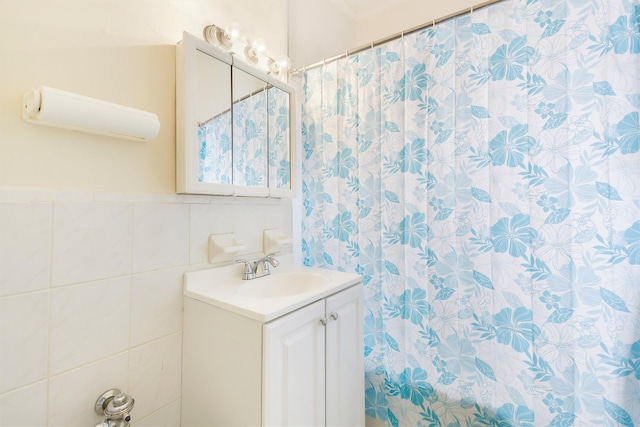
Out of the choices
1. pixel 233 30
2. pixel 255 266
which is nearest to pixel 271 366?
pixel 255 266

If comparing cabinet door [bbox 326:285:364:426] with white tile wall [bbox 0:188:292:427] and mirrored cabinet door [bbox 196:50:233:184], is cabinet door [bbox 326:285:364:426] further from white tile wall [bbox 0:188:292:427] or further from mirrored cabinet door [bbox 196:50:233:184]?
mirrored cabinet door [bbox 196:50:233:184]

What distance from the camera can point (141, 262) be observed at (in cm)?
98

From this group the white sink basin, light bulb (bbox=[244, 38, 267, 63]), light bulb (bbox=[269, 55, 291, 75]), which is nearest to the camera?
the white sink basin

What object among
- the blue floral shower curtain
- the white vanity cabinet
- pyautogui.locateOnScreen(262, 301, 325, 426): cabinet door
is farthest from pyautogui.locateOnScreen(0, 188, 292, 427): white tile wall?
the blue floral shower curtain

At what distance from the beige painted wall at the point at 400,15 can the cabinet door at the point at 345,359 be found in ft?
6.01

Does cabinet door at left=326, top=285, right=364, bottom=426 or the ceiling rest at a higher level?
the ceiling

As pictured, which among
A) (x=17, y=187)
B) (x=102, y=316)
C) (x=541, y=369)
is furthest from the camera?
(x=541, y=369)

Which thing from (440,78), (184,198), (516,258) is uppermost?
(440,78)

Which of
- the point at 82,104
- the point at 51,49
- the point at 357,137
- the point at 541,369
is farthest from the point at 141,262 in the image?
the point at 541,369

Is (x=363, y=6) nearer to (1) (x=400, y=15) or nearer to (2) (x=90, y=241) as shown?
(1) (x=400, y=15)

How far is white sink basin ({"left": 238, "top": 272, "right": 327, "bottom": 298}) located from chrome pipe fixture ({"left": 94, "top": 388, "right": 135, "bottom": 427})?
506 millimetres

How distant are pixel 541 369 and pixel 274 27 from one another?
1983 millimetres

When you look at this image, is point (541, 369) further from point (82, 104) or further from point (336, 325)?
point (82, 104)

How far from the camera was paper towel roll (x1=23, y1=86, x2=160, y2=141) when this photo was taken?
72 cm
